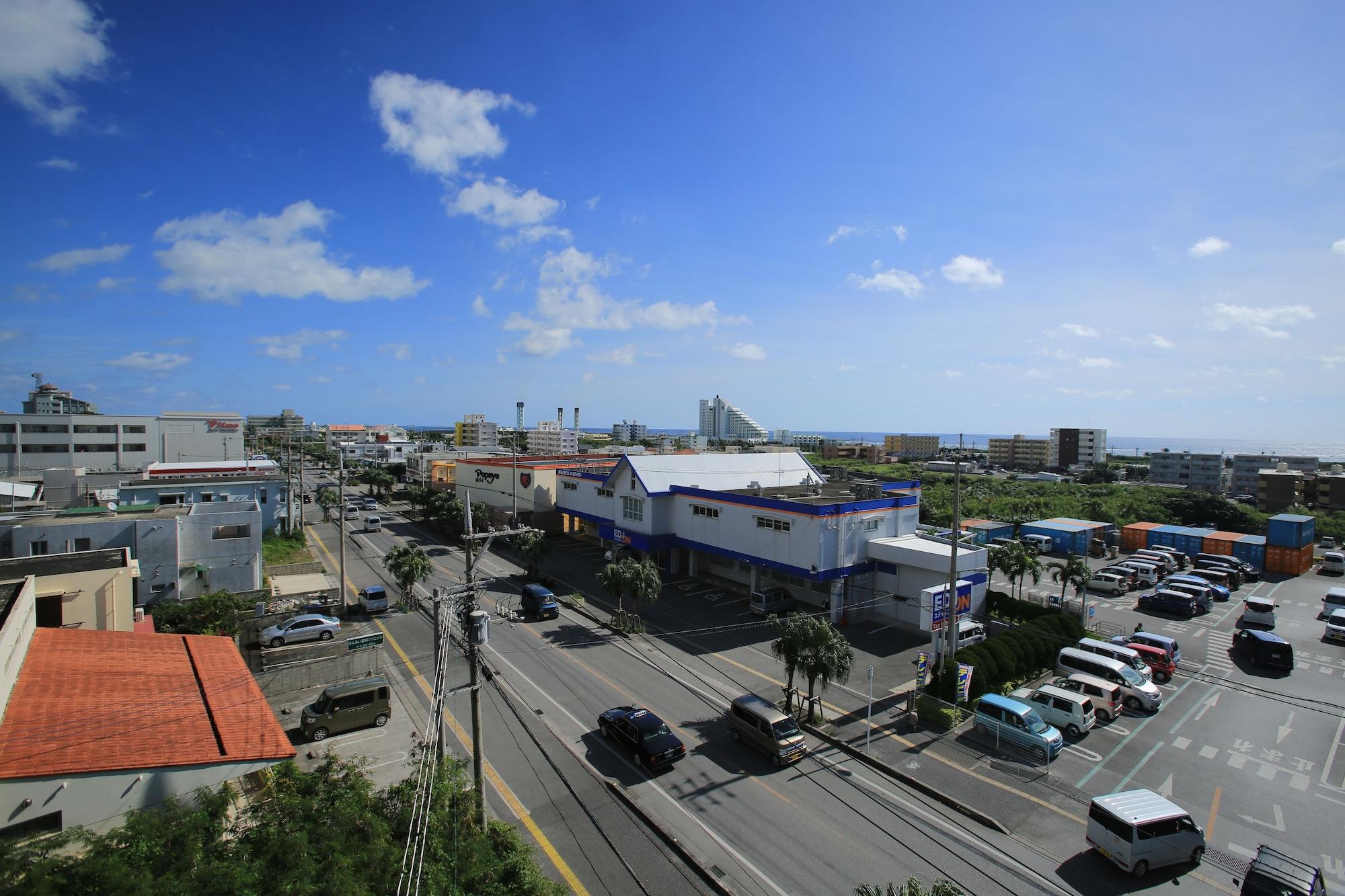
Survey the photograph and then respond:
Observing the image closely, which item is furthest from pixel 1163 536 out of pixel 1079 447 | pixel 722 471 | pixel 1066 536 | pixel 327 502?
pixel 1079 447

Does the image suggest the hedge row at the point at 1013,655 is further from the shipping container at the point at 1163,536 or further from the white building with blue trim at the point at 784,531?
the shipping container at the point at 1163,536

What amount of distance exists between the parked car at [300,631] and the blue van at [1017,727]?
24.9 meters

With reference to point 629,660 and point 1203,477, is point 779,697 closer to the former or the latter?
point 629,660

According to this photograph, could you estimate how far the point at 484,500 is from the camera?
181 feet

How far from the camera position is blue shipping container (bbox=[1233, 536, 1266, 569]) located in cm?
4188

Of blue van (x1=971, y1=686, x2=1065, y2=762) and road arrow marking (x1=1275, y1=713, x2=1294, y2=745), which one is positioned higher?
blue van (x1=971, y1=686, x2=1065, y2=762)

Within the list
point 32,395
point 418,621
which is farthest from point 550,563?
point 32,395

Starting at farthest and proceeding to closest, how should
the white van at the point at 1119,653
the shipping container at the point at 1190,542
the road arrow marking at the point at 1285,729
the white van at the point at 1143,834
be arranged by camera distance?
1. the shipping container at the point at 1190,542
2. the white van at the point at 1119,653
3. the road arrow marking at the point at 1285,729
4. the white van at the point at 1143,834

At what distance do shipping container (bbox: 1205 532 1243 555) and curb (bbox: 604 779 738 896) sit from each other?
50.1 metres

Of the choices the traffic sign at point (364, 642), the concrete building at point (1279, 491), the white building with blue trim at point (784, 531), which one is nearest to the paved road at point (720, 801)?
the traffic sign at point (364, 642)

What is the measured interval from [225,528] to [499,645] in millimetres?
16520

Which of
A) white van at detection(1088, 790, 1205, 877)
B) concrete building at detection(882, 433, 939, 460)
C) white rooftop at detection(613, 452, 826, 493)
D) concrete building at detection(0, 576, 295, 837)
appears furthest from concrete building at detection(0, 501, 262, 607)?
concrete building at detection(882, 433, 939, 460)

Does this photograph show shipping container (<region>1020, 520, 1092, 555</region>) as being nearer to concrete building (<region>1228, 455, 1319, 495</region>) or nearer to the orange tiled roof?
the orange tiled roof

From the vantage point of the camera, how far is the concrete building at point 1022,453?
504ft
